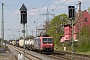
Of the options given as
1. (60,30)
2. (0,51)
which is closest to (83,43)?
(0,51)

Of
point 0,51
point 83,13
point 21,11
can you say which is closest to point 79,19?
point 83,13

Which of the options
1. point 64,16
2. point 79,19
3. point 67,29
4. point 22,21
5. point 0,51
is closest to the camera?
point 22,21

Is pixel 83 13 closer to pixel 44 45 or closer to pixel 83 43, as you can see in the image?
pixel 83 43

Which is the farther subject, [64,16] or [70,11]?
[64,16]

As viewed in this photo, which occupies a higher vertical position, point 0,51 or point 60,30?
point 60,30

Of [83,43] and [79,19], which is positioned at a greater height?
[79,19]

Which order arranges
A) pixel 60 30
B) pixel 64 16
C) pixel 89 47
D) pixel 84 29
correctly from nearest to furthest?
1. pixel 89 47
2. pixel 84 29
3. pixel 60 30
4. pixel 64 16

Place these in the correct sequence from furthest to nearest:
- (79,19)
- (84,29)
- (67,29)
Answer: (67,29) < (79,19) < (84,29)

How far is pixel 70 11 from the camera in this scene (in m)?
14.5

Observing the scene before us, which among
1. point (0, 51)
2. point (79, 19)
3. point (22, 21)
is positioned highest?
point (79, 19)

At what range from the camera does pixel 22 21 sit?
1728 centimetres

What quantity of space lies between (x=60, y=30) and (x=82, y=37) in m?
53.6

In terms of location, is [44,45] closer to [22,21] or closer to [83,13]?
[22,21]

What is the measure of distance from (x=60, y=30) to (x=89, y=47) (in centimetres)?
5922
